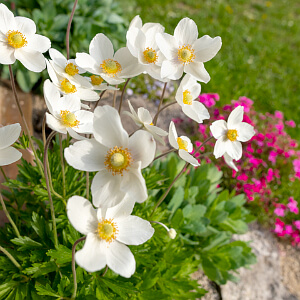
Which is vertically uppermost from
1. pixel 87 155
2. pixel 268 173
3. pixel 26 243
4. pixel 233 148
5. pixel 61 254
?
pixel 87 155

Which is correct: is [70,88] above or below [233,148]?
above

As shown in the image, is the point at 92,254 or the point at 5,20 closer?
the point at 92,254

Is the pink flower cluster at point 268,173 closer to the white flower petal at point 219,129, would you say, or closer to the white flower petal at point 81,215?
the white flower petal at point 219,129

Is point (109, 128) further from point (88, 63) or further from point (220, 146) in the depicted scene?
point (220, 146)

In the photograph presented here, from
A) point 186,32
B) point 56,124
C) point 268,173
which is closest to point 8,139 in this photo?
point 56,124

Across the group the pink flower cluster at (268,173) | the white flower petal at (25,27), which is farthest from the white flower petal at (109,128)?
the pink flower cluster at (268,173)
